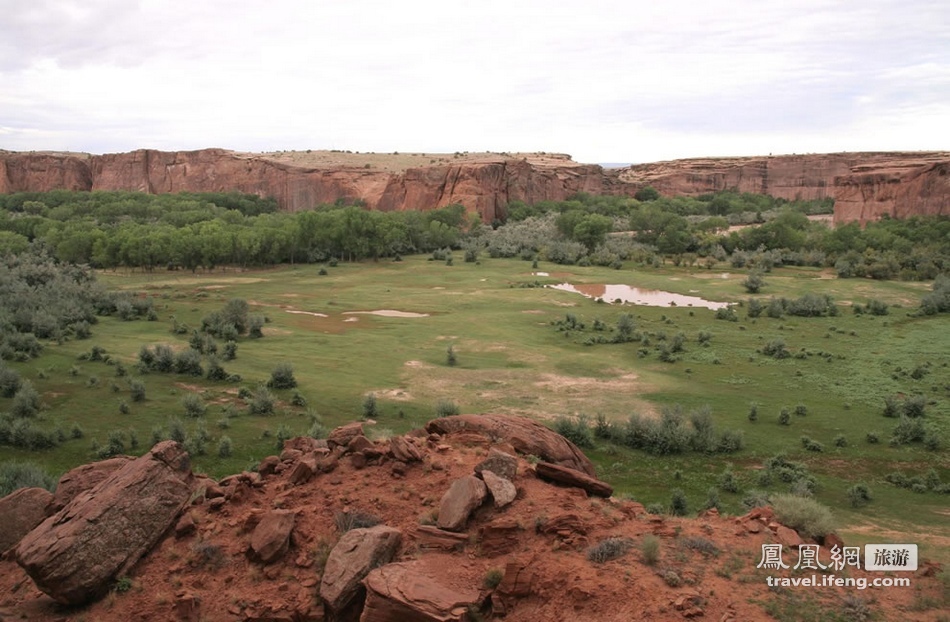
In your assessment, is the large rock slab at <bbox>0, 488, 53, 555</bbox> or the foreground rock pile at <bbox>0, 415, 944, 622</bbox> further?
the large rock slab at <bbox>0, 488, 53, 555</bbox>

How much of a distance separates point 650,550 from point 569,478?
261cm

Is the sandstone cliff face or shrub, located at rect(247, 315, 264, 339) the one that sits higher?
the sandstone cliff face

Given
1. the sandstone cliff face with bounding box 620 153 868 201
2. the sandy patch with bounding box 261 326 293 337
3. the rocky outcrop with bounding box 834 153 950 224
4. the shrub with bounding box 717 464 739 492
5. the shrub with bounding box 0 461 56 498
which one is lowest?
the shrub with bounding box 717 464 739 492

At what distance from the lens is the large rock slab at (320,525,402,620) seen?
10062 millimetres

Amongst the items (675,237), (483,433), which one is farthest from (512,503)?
(675,237)

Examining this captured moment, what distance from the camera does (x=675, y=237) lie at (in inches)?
3236

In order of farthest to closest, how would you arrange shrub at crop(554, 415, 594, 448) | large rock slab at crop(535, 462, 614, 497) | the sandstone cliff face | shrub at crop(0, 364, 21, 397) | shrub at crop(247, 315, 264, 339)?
1. the sandstone cliff face
2. shrub at crop(247, 315, 264, 339)
3. shrub at crop(0, 364, 21, 397)
4. shrub at crop(554, 415, 594, 448)
5. large rock slab at crop(535, 462, 614, 497)

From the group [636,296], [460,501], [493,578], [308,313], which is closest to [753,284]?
[636,296]

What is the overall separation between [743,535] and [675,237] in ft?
244

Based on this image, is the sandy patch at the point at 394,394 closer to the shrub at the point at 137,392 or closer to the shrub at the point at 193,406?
the shrub at the point at 193,406

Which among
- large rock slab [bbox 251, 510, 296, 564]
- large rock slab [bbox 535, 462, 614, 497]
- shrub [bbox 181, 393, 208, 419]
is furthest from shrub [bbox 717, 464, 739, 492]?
Answer: shrub [bbox 181, 393, 208, 419]

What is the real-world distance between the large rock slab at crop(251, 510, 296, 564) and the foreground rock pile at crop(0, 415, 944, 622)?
2 centimetres

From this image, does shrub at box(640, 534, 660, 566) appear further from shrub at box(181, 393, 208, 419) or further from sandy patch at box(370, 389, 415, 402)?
shrub at box(181, 393, 208, 419)

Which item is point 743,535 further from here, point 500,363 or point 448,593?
point 500,363
